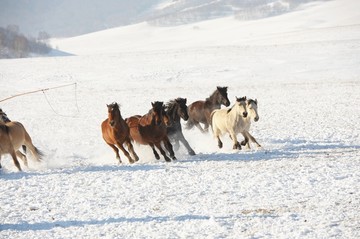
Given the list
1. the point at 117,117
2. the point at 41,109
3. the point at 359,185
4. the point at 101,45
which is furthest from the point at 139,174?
the point at 101,45

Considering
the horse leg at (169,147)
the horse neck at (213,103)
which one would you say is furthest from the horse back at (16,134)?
the horse neck at (213,103)

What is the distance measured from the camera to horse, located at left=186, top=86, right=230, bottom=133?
15615mm

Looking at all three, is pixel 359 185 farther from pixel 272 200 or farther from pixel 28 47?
pixel 28 47

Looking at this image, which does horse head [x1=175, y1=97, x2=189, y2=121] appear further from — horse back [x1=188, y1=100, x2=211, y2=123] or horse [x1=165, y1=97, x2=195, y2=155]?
horse back [x1=188, y1=100, x2=211, y2=123]

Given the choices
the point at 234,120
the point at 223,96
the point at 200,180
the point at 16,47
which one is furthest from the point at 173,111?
the point at 16,47

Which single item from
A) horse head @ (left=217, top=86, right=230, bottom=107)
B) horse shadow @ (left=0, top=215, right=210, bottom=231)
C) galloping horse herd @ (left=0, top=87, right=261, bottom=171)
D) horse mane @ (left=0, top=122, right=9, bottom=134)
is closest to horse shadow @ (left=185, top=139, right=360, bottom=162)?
galloping horse herd @ (left=0, top=87, right=261, bottom=171)

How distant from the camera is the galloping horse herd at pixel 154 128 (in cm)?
1175

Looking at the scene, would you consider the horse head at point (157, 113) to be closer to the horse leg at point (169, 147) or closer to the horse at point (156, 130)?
the horse at point (156, 130)

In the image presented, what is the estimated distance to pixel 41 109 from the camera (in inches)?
1150

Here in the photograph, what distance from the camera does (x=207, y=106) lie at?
15.9 m

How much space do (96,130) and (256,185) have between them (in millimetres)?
12339

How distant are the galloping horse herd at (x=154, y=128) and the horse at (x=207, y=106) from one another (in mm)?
1545

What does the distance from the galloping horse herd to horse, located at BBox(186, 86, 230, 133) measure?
1545 mm

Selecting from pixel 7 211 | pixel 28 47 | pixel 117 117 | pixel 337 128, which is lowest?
pixel 337 128
